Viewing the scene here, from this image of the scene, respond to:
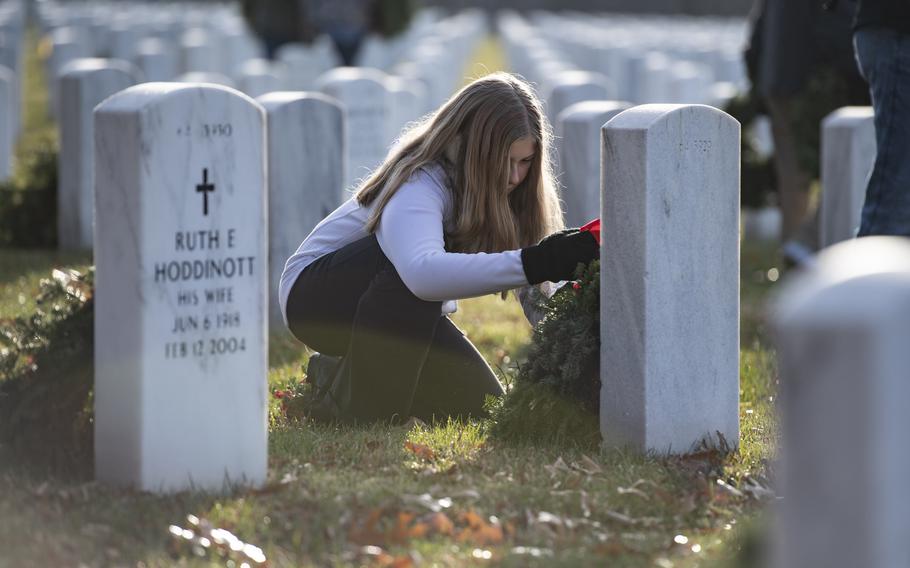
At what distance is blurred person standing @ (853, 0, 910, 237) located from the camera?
17.7ft

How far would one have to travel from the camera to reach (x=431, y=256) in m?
4.61

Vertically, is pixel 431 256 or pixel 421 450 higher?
pixel 431 256

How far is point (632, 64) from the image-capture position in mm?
18266

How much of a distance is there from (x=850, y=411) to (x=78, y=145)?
722 cm

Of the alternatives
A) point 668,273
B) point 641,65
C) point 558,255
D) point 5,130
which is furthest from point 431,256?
point 641,65

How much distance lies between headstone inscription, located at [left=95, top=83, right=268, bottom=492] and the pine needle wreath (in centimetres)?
98

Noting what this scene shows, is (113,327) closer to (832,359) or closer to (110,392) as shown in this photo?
(110,392)

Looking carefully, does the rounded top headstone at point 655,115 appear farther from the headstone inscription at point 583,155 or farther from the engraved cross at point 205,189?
the headstone inscription at point 583,155

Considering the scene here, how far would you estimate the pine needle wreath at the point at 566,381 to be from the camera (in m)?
4.69

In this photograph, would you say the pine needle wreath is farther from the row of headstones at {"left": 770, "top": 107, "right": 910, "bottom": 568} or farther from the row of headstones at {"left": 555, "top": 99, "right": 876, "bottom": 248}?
the row of headstones at {"left": 555, "top": 99, "right": 876, "bottom": 248}

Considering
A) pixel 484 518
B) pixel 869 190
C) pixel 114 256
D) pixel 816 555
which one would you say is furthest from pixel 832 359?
pixel 869 190

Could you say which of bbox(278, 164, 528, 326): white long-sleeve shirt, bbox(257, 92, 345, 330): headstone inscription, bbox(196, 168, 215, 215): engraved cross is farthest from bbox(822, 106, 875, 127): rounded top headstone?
bbox(196, 168, 215, 215): engraved cross

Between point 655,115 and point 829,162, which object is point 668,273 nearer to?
point 655,115

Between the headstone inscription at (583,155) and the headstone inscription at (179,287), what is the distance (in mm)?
3734
